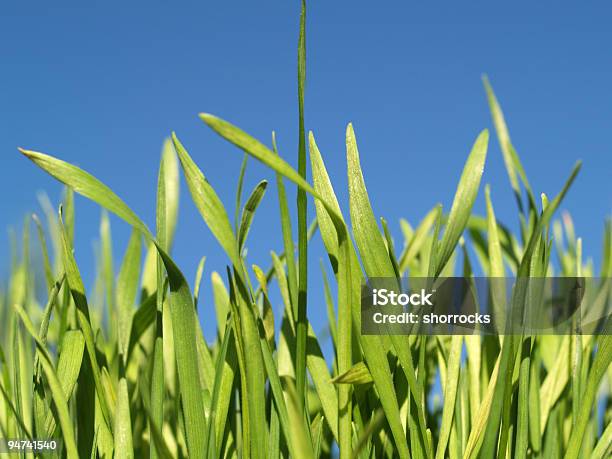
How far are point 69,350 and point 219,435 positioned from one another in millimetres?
153

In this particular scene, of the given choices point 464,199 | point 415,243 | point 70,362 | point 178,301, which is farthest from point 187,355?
point 415,243

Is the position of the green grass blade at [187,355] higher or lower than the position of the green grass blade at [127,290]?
lower

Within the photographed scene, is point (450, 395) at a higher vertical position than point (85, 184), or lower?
lower

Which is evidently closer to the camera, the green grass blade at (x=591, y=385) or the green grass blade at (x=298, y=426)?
the green grass blade at (x=298, y=426)

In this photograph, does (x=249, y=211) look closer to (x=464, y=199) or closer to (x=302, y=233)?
(x=302, y=233)

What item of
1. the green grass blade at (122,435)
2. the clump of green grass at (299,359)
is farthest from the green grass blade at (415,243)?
the green grass blade at (122,435)

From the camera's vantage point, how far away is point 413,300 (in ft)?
1.77

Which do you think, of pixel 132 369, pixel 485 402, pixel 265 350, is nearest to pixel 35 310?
pixel 132 369

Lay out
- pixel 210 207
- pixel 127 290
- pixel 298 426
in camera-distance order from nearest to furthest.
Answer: pixel 298 426
pixel 210 207
pixel 127 290

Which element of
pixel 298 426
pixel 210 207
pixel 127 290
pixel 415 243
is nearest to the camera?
pixel 298 426

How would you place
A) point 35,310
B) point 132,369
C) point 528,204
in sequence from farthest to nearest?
point 35,310
point 132,369
point 528,204

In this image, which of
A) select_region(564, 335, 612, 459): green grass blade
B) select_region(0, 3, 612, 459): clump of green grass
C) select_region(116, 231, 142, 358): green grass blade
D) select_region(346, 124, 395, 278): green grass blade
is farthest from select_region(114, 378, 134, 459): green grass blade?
select_region(564, 335, 612, 459): green grass blade

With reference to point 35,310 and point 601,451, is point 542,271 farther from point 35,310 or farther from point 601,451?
point 35,310

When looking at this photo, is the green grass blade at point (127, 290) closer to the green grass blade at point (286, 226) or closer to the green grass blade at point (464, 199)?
the green grass blade at point (286, 226)
